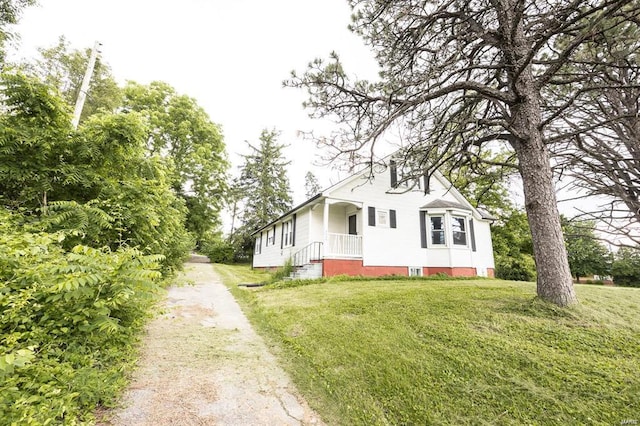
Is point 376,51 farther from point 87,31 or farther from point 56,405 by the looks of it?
point 87,31

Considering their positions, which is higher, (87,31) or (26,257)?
(87,31)

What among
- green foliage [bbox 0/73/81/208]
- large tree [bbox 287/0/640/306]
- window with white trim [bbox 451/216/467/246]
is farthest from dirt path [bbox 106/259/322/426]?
window with white trim [bbox 451/216/467/246]

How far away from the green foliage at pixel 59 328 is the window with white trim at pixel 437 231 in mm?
12947

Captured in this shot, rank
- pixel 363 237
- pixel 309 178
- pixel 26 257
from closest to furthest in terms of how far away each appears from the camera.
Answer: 1. pixel 26 257
2. pixel 363 237
3. pixel 309 178

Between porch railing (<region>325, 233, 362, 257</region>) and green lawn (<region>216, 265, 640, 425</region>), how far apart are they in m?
6.19

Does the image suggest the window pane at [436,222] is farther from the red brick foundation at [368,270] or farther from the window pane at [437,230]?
the red brick foundation at [368,270]

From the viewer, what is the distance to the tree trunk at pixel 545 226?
4141mm

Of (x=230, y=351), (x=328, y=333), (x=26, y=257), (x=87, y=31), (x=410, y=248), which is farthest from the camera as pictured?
(x=410, y=248)

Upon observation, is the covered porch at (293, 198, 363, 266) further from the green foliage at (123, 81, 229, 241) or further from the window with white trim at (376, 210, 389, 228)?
the green foliage at (123, 81, 229, 241)

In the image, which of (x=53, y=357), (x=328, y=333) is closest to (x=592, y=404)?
(x=328, y=333)

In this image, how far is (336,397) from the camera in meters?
2.69

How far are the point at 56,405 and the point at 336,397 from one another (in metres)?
2.33

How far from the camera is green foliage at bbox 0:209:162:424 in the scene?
1.84 m

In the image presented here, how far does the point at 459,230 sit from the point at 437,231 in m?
1.16
